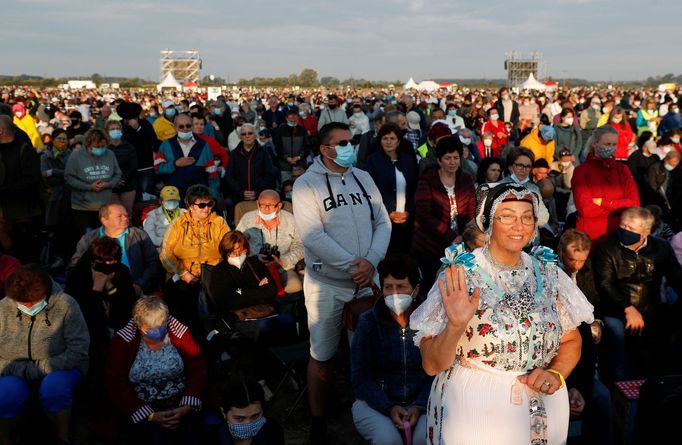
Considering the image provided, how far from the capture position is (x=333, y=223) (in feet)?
12.5

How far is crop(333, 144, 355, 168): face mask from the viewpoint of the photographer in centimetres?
381

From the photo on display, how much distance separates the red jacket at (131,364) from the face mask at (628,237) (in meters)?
3.37

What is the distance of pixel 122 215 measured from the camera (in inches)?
219

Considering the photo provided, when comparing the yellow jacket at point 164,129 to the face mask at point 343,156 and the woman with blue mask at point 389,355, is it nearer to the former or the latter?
the face mask at point 343,156

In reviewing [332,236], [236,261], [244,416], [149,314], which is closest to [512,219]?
[332,236]

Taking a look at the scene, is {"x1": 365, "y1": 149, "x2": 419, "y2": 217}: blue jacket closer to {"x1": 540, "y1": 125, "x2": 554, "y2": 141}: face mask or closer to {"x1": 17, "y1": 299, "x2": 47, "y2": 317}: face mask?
{"x1": 17, "y1": 299, "x2": 47, "y2": 317}: face mask

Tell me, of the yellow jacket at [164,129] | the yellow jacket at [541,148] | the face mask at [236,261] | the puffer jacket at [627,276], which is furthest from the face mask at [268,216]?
the yellow jacket at [164,129]

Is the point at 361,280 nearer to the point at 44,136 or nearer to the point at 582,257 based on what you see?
the point at 582,257

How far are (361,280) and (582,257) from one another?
195 centimetres

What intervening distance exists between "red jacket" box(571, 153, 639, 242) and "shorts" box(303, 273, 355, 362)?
9.34 ft

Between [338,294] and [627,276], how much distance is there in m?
2.51

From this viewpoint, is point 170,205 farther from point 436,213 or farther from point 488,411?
point 488,411

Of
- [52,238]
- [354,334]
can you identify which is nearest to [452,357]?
[354,334]

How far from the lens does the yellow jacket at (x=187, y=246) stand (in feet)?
18.7
